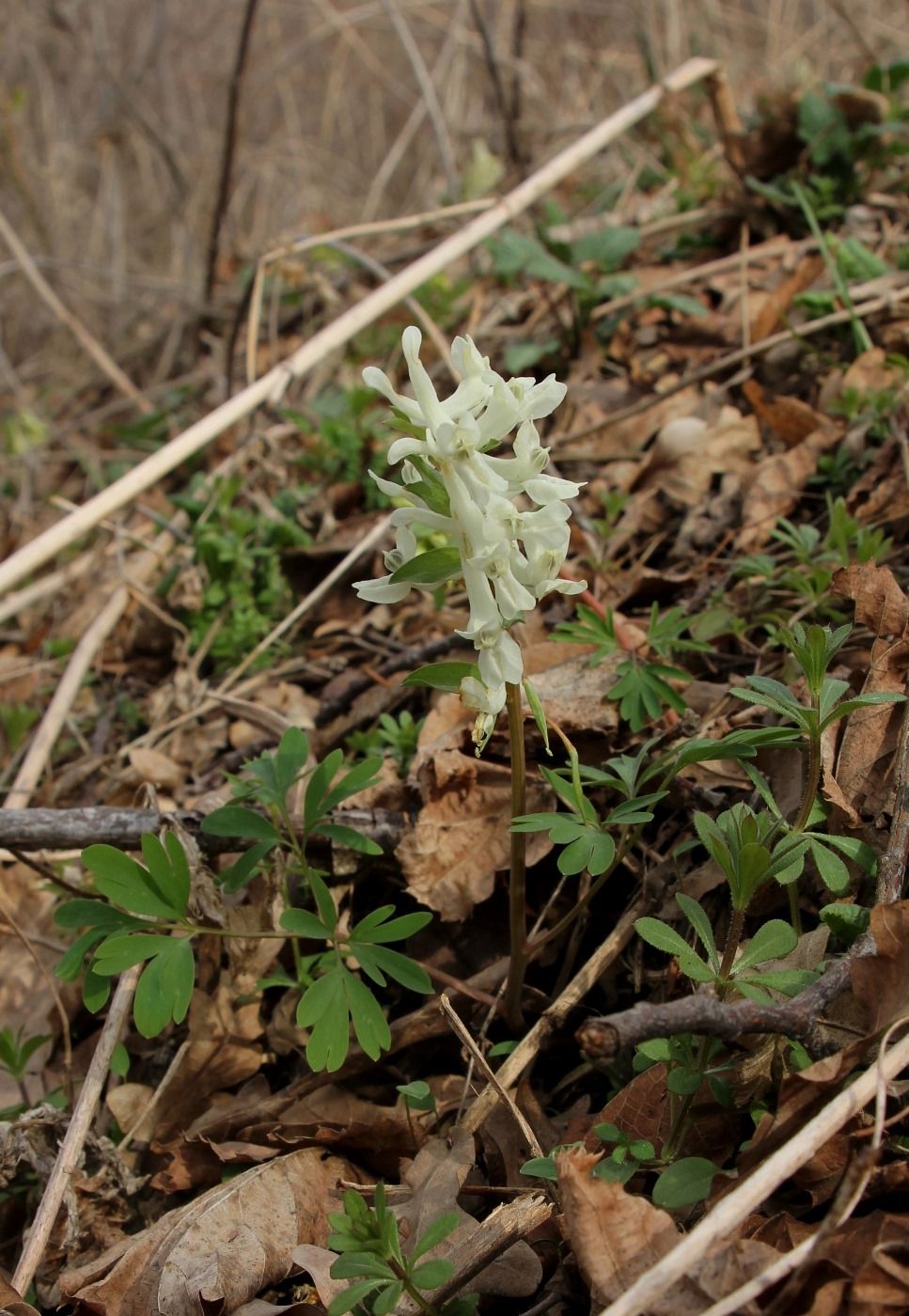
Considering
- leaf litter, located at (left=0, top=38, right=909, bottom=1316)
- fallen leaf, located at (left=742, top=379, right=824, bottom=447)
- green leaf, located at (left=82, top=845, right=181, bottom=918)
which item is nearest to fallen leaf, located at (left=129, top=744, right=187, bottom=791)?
leaf litter, located at (left=0, top=38, right=909, bottom=1316)

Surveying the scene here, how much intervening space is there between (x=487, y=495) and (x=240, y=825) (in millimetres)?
916

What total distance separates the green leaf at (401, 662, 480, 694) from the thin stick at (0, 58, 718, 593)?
180 centimetres

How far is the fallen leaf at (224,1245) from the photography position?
1.77m

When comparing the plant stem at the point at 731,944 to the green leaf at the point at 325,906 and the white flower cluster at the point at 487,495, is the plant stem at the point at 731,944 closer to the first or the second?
the white flower cluster at the point at 487,495

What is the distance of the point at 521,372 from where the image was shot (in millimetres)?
4117

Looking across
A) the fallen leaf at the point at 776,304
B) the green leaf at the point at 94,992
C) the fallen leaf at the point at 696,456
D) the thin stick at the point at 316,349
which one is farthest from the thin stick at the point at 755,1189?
the fallen leaf at the point at 776,304

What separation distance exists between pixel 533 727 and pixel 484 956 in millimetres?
546

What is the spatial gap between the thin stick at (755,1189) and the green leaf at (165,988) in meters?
0.90

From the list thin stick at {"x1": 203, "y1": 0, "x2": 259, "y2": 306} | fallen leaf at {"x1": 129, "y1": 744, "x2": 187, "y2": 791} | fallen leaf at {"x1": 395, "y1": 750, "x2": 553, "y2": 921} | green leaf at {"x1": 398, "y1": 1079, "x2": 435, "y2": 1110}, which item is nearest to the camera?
green leaf at {"x1": 398, "y1": 1079, "x2": 435, "y2": 1110}

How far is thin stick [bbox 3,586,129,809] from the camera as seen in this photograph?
3111 mm

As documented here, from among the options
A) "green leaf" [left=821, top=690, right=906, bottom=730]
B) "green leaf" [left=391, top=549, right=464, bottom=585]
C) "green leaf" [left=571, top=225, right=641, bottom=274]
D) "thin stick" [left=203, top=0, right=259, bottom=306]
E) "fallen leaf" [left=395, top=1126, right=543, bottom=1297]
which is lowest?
"fallen leaf" [left=395, top=1126, right=543, bottom=1297]

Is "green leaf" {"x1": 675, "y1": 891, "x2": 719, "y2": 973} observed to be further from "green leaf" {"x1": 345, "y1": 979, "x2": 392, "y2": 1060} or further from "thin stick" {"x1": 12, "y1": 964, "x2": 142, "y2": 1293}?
"thin stick" {"x1": 12, "y1": 964, "x2": 142, "y2": 1293}

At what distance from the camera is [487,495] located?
1.66 meters

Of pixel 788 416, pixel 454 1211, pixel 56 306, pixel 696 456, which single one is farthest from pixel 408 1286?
→ pixel 56 306
